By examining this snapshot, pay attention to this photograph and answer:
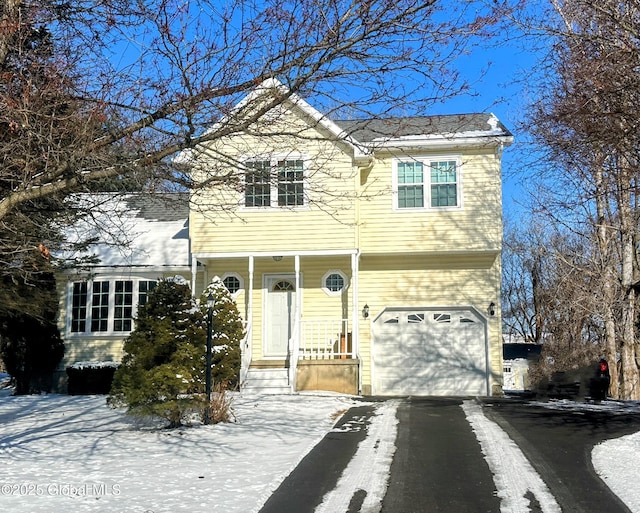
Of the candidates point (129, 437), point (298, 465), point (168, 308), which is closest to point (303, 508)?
point (298, 465)

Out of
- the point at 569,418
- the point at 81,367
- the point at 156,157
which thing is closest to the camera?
the point at 156,157

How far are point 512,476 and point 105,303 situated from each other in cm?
1356

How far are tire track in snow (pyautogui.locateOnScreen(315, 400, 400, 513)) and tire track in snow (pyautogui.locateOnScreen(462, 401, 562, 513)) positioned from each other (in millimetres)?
1120

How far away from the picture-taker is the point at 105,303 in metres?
18.3

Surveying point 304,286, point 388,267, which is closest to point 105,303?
point 304,286

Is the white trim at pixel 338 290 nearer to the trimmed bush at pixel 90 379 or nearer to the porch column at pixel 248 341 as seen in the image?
the porch column at pixel 248 341

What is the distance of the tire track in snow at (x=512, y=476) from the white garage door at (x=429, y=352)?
22.8ft

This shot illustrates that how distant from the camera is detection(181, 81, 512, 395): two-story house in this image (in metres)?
16.8

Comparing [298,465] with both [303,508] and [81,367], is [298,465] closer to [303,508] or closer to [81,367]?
[303,508]

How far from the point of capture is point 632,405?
13422 millimetres

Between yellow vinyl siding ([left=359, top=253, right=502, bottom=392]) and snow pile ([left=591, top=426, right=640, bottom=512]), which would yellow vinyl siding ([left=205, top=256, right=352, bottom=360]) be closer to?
yellow vinyl siding ([left=359, top=253, right=502, bottom=392])

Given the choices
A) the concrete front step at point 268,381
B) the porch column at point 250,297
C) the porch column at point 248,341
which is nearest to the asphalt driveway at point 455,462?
the concrete front step at point 268,381

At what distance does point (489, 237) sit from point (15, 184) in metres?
11.7

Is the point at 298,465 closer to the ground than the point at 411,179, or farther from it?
closer to the ground
